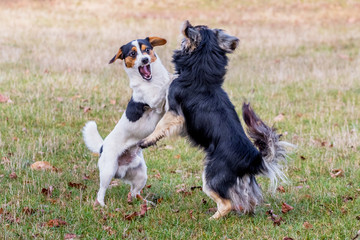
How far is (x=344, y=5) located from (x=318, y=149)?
82.0 ft

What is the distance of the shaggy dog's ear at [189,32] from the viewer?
15.0ft

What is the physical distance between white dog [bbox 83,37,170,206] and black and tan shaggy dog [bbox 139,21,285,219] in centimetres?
40

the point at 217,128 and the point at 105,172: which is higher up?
the point at 217,128

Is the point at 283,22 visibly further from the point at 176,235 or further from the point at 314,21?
the point at 176,235

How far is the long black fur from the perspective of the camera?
4.50m

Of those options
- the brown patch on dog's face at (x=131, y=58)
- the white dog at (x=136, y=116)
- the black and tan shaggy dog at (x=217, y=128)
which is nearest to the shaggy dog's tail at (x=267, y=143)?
the black and tan shaggy dog at (x=217, y=128)

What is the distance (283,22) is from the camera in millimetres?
24172

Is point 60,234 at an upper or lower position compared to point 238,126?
lower

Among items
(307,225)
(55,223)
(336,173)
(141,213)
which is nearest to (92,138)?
(141,213)

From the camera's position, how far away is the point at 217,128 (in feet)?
14.9

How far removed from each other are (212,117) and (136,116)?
3.30 feet

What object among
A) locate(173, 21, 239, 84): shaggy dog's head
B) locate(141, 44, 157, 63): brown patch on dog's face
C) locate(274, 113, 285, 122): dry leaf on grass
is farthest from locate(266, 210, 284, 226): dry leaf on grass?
locate(274, 113, 285, 122): dry leaf on grass

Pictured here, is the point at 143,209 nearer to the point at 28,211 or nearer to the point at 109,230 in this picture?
the point at 109,230

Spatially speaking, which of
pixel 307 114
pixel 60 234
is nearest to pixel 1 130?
pixel 60 234
